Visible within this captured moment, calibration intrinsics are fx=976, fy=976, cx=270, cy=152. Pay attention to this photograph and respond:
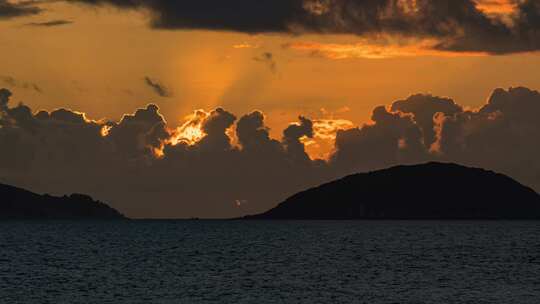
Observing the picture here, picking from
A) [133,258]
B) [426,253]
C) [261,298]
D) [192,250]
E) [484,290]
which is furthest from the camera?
[192,250]

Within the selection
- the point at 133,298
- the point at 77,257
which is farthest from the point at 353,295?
the point at 77,257

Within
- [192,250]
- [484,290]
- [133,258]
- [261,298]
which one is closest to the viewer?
[261,298]

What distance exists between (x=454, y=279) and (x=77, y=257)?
6900 cm

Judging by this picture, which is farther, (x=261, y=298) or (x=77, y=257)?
(x=77, y=257)

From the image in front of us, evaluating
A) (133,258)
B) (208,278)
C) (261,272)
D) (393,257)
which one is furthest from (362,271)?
(133,258)

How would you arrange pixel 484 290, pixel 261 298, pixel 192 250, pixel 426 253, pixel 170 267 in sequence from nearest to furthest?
1. pixel 261 298
2. pixel 484 290
3. pixel 170 267
4. pixel 426 253
5. pixel 192 250

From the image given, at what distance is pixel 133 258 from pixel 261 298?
6652 centimetres

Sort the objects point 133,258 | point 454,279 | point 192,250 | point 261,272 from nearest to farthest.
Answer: point 454,279
point 261,272
point 133,258
point 192,250

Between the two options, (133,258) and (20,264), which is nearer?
(20,264)

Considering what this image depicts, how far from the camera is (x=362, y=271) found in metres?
130

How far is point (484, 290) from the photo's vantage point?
105 m

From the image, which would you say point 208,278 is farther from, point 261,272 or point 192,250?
point 192,250

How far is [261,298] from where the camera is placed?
9725 centimetres

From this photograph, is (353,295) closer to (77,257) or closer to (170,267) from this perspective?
(170,267)
